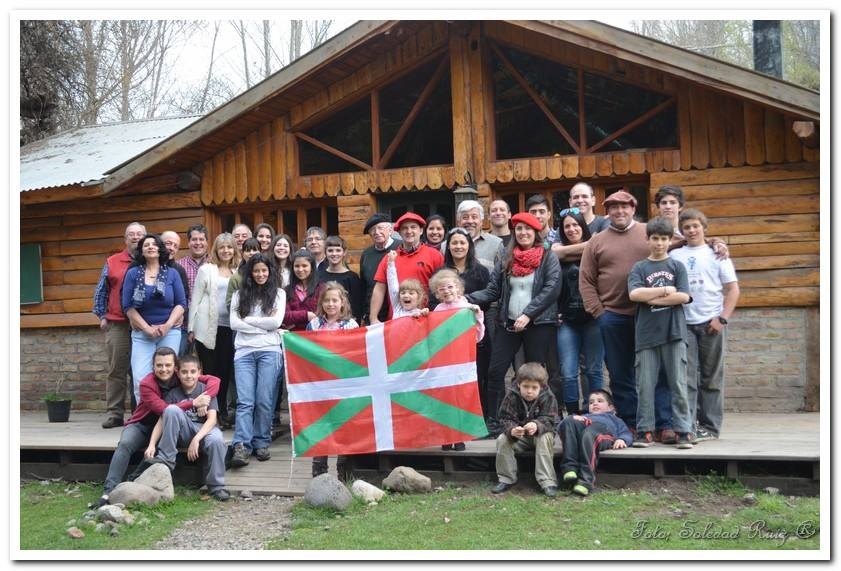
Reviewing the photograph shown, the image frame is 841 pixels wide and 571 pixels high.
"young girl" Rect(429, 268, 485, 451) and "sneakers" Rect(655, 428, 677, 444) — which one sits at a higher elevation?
"young girl" Rect(429, 268, 485, 451)

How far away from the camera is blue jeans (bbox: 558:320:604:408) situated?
7.07 meters

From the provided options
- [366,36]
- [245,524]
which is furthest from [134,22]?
[245,524]

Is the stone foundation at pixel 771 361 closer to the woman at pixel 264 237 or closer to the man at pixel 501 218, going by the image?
the man at pixel 501 218

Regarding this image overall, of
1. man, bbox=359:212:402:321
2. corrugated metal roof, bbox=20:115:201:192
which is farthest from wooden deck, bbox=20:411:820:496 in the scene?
corrugated metal roof, bbox=20:115:201:192

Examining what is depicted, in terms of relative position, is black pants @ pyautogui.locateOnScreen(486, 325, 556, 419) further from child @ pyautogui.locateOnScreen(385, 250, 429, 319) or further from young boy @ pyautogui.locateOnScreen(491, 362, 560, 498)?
child @ pyautogui.locateOnScreen(385, 250, 429, 319)

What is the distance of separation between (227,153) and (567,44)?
4.15m

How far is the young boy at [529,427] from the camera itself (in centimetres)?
636

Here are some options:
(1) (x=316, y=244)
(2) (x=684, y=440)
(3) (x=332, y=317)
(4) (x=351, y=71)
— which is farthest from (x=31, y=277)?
(2) (x=684, y=440)

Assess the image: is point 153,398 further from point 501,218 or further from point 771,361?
point 771,361

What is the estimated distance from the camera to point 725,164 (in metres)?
9.03

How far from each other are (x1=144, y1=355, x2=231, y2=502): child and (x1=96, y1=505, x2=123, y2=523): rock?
699mm

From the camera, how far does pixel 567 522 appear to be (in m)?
5.79

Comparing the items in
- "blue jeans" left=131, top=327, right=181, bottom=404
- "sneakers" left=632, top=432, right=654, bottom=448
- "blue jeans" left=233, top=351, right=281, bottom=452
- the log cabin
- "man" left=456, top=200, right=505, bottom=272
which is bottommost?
"sneakers" left=632, top=432, right=654, bottom=448
